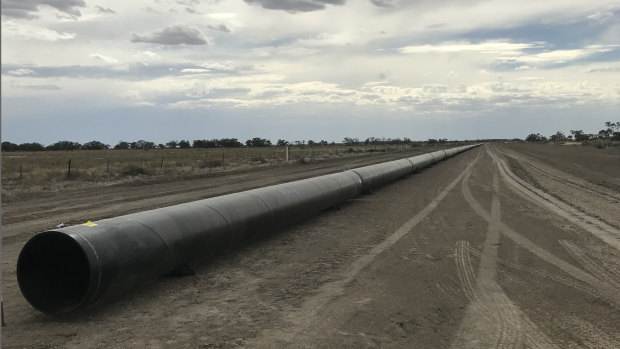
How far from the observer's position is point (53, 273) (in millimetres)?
6168

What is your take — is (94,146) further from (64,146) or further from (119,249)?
(119,249)

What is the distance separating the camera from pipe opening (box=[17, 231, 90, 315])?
18.7 feet

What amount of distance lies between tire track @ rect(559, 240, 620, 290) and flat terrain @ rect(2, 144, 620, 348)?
3cm

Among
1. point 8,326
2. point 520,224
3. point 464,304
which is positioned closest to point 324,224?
point 520,224

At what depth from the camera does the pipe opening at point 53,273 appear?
570 cm

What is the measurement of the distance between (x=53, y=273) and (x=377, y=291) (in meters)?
4.46

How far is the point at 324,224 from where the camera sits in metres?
11.8

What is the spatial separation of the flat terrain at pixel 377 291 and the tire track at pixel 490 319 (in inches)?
0.9

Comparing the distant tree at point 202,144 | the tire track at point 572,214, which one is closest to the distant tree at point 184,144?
the distant tree at point 202,144

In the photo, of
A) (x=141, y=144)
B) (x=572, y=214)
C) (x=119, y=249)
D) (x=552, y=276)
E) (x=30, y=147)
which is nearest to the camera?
(x=119, y=249)

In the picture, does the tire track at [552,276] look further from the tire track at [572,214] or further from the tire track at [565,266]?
the tire track at [572,214]

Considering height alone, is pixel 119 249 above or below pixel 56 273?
above

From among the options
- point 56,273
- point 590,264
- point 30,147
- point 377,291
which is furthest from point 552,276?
point 30,147

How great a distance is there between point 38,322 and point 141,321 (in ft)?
4.10
